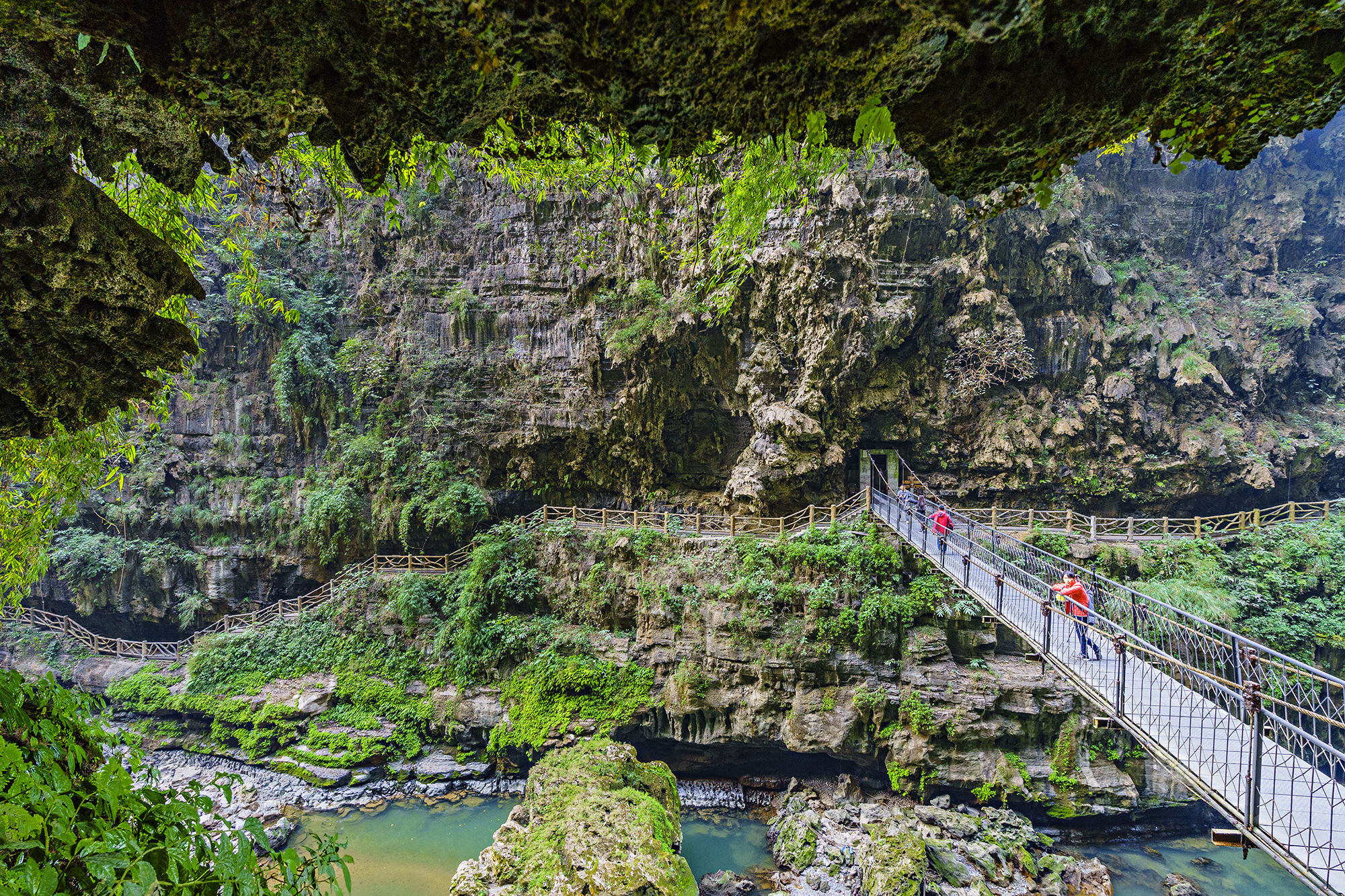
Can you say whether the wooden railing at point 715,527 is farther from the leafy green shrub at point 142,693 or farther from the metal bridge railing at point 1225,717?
the metal bridge railing at point 1225,717

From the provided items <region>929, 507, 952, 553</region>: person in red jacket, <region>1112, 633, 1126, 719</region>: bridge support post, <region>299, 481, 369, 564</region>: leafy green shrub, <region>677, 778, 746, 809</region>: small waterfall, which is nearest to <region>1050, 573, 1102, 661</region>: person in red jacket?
<region>1112, 633, 1126, 719</region>: bridge support post

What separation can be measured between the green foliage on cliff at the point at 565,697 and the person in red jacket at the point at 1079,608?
645cm

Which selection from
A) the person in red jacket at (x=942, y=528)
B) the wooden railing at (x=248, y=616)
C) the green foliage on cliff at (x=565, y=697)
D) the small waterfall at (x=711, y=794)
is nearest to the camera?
the person in red jacket at (x=942, y=528)

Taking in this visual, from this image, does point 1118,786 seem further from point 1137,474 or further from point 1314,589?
point 1137,474

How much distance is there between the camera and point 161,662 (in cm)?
1127

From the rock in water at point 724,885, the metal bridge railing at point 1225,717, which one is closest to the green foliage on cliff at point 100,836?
the metal bridge railing at point 1225,717

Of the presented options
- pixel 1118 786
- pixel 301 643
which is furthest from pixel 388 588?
pixel 1118 786

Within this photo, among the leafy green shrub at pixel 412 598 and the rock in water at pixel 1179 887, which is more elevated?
the leafy green shrub at pixel 412 598

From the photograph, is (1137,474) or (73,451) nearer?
(73,451)

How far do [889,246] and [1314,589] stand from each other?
10.0 m

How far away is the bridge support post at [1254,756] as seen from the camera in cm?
328

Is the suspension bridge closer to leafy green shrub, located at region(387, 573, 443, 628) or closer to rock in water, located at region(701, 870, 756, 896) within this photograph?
leafy green shrub, located at region(387, 573, 443, 628)

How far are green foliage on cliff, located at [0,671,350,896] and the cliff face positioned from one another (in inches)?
394

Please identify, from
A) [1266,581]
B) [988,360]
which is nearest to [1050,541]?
[1266,581]
